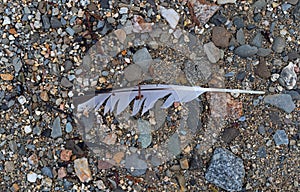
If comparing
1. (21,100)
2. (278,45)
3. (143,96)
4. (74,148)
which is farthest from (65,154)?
(278,45)

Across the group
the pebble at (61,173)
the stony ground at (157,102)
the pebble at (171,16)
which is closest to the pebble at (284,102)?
the stony ground at (157,102)

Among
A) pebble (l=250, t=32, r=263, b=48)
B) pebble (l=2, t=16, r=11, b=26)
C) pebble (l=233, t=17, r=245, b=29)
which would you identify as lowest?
pebble (l=250, t=32, r=263, b=48)

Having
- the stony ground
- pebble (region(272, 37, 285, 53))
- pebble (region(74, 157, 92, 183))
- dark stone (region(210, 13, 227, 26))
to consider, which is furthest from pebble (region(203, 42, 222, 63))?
pebble (region(74, 157, 92, 183))

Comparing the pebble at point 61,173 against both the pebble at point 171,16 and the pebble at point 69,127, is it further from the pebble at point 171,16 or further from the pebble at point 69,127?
the pebble at point 171,16

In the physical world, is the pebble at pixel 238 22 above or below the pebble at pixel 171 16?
below

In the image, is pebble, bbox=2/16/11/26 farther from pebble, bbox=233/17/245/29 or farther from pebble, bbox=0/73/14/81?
pebble, bbox=233/17/245/29

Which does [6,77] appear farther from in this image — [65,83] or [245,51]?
[245,51]
